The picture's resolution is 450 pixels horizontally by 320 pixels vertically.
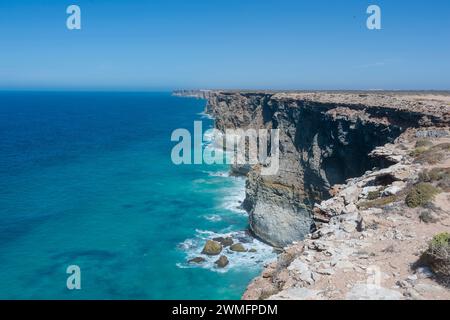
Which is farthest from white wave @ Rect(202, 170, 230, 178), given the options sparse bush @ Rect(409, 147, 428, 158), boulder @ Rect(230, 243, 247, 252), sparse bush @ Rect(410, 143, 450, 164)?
sparse bush @ Rect(410, 143, 450, 164)

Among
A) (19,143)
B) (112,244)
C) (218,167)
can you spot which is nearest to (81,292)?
(112,244)

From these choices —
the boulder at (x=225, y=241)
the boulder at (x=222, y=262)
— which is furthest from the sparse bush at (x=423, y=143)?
the boulder at (x=225, y=241)

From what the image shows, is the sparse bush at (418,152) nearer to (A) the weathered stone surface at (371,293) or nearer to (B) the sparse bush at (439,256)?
(B) the sparse bush at (439,256)

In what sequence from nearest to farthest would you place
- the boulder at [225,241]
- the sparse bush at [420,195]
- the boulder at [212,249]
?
the sparse bush at [420,195], the boulder at [212,249], the boulder at [225,241]

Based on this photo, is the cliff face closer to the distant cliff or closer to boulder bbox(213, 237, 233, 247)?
the distant cliff
